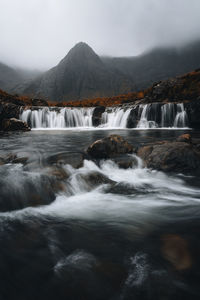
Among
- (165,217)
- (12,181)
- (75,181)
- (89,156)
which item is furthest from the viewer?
(89,156)

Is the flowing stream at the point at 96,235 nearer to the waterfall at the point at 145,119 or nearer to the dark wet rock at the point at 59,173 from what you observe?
the dark wet rock at the point at 59,173

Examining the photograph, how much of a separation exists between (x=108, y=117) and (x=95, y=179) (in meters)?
25.8

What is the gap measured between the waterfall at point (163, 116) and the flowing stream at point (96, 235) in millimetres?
20737

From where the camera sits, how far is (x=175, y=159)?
21.5 feet

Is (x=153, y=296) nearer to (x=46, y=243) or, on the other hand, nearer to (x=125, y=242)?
(x=125, y=242)

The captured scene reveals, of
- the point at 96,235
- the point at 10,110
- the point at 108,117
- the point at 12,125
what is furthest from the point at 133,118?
the point at 96,235

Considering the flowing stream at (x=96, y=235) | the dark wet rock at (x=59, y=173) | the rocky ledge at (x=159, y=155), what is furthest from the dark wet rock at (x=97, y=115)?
the dark wet rock at (x=59, y=173)

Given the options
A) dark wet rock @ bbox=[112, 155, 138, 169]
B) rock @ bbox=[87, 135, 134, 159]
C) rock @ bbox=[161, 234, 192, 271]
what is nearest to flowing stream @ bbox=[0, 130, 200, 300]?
rock @ bbox=[161, 234, 192, 271]

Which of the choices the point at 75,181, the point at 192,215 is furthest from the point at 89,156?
the point at 192,215

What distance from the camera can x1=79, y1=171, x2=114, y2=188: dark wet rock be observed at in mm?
5346

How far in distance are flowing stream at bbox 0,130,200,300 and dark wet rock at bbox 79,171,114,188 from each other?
0.03 meters

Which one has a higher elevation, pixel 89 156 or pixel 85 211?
pixel 89 156

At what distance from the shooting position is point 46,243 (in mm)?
2822

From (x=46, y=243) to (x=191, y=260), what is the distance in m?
2.18
